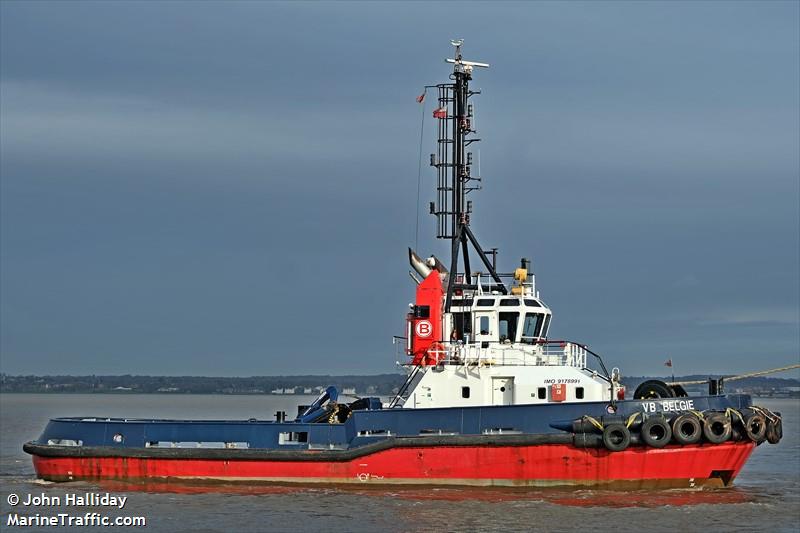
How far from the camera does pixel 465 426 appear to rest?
79.3 feet

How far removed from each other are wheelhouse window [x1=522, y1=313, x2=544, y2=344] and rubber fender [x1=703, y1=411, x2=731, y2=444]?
14.2 ft

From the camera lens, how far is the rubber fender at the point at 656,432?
2309cm

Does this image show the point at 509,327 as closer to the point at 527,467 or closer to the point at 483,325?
the point at 483,325

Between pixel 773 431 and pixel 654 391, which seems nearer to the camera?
pixel 773 431

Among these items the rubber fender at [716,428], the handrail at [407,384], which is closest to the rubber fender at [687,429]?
the rubber fender at [716,428]

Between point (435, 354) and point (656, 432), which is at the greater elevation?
point (435, 354)

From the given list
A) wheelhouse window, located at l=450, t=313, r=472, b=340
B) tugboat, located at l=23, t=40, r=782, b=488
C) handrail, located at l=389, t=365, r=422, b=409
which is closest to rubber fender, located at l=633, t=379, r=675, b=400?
tugboat, located at l=23, t=40, r=782, b=488

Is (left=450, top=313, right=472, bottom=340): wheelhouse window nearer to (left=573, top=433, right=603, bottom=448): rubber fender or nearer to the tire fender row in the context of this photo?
the tire fender row

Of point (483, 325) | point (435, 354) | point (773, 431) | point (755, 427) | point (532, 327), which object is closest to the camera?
point (755, 427)

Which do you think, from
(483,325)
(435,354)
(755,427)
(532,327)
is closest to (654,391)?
(755,427)

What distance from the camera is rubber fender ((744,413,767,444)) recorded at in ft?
76.8

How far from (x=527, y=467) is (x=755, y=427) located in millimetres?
4659

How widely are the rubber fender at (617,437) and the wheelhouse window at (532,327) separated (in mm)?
3386

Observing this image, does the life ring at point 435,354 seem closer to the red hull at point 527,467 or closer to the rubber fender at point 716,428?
the red hull at point 527,467
